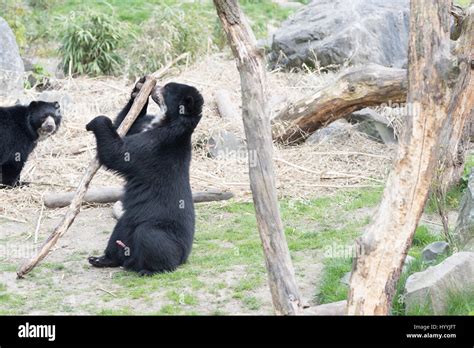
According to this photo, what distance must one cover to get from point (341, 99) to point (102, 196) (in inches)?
135

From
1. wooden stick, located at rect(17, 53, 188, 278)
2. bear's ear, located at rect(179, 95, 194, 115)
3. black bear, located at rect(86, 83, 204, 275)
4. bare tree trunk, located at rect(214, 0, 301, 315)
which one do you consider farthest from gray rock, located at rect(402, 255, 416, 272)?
wooden stick, located at rect(17, 53, 188, 278)

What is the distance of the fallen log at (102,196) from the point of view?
33.0 ft

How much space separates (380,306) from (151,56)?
38.4 feet

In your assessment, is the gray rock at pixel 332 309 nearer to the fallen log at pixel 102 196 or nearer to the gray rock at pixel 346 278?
the gray rock at pixel 346 278

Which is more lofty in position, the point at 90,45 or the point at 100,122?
the point at 90,45

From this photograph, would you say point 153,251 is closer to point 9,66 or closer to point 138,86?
point 138,86

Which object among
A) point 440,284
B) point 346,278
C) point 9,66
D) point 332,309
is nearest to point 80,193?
point 346,278

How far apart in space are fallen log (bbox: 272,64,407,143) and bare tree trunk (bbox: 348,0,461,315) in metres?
4.95

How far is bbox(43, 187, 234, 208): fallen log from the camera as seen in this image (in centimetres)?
1006

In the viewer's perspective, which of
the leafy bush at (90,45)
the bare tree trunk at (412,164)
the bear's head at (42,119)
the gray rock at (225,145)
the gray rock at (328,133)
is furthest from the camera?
the leafy bush at (90,45)

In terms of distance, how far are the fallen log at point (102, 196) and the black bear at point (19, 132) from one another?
90cm

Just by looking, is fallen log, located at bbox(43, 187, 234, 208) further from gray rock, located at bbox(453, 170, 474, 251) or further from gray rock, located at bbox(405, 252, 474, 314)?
gray rock, located at bbox(405, 252, 474, 314)

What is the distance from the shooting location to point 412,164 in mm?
5484

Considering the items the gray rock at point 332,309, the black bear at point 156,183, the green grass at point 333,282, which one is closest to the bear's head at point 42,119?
the black bear at point 156,183
